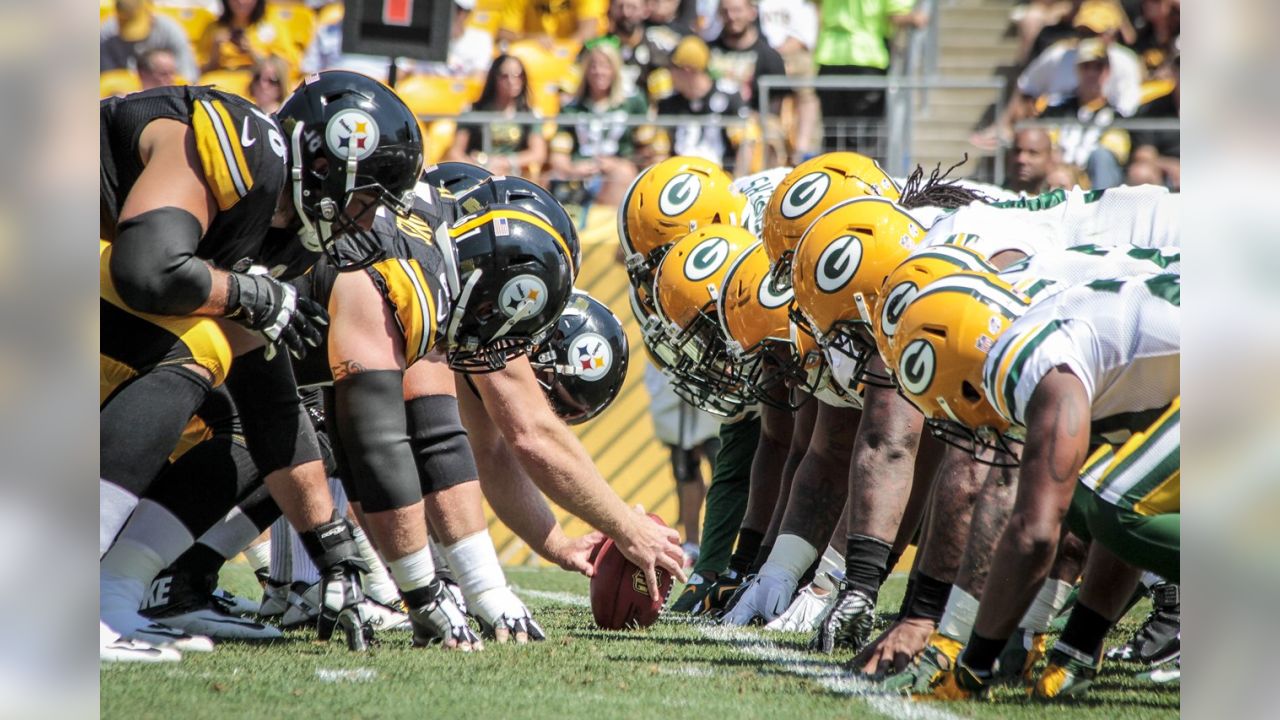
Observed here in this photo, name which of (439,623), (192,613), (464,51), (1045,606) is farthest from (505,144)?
(1045,606)

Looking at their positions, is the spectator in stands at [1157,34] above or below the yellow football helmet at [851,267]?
above

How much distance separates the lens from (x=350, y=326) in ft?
15.6

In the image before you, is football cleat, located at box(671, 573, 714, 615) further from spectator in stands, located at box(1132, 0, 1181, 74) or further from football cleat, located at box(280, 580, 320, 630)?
spectator in stands, located at box(1132, 0, 1181, 74)

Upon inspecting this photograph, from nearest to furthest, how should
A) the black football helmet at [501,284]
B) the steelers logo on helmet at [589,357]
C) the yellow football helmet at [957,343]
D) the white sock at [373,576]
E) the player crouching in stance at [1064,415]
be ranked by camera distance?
1. the player crouching in stance at [1064,415]
2. the yellow football helmet at [957,343]
3. the black football helmet at [501,284]
4. the white sock at [373,576]
5. the steelers logo on helmet at [589,357]

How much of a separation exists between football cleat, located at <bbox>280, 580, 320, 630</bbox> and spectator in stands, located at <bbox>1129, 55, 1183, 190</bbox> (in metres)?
6.96

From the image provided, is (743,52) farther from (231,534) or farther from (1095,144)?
(231,534)

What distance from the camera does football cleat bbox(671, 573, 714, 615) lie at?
6770mm

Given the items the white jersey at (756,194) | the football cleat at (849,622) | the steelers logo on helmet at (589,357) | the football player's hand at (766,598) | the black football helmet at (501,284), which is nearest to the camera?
the football cleat at (849,622)

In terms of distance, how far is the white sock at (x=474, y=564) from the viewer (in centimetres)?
515

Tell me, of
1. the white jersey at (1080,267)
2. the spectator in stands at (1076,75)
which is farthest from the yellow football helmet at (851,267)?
the spectator in stands at (1076,75)

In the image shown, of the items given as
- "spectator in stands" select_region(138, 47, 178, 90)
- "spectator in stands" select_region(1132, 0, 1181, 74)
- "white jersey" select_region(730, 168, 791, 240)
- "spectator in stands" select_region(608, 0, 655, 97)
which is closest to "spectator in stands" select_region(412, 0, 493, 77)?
"spectator in stands" select_region(608, 0, 655, 97)

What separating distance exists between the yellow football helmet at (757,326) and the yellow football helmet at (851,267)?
0.80 m

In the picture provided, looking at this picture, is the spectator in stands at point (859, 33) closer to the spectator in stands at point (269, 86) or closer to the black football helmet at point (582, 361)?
the spectator in stands at point (269, 86)
